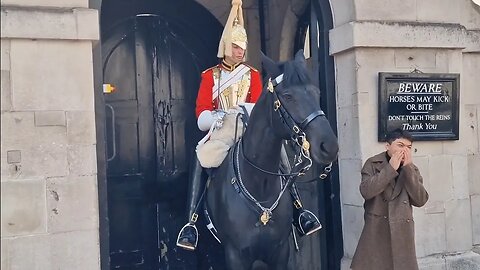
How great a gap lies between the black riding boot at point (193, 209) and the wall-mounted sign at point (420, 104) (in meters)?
1.70

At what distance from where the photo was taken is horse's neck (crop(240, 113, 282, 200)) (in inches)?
176

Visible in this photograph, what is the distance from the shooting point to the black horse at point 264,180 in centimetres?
420

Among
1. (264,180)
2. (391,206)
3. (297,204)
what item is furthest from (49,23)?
(391,206)

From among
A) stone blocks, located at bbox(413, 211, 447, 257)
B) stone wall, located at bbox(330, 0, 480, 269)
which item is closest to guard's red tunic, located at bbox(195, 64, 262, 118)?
stone wall, located at bbox(330, 0, 480, 269)

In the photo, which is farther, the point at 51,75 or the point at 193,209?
the point at 193,209

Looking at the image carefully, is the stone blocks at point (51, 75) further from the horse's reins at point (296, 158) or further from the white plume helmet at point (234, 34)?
the white plume helmet at point (234, 34)

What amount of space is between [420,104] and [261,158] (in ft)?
6.60

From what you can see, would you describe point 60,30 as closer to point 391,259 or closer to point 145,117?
point 145,117

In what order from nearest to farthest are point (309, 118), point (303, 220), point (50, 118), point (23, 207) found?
point (309, 118), point (23, 207), point (50, 118), point (303, 220)

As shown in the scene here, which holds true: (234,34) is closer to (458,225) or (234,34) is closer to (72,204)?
(72,204)

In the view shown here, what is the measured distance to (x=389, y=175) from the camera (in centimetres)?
447

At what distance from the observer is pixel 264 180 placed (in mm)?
4578

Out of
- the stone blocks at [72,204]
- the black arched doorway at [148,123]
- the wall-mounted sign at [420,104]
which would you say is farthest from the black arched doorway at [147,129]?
the wall-mounted sign at [420,104]

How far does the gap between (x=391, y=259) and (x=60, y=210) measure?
2.48 metres
